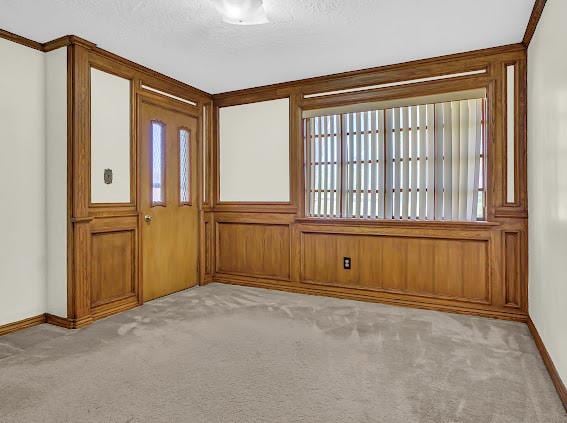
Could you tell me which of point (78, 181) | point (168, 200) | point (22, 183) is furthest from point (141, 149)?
point (22, 183)

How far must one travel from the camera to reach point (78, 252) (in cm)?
330

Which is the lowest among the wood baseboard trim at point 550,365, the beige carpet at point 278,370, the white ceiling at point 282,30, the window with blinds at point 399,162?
the beige carpet at point 278,370

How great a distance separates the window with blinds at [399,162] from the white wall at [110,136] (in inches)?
77.9

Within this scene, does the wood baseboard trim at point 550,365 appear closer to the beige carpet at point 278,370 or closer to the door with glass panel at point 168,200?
the beige carpet at point 278,370

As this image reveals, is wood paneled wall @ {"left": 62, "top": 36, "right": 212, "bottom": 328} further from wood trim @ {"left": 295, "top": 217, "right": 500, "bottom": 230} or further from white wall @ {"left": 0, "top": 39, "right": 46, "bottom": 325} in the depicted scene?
wood trim @ {"left": 295, "top": 217, "right": 500, "bottom": 230}

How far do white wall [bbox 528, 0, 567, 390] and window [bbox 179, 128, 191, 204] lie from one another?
3.56 m

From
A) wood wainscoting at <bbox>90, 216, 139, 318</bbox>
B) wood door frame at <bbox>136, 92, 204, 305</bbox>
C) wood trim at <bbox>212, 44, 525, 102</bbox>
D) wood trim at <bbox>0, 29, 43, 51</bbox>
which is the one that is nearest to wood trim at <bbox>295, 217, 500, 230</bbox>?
wood door frame at <bbox>136, 92, 204, 305</bbox>

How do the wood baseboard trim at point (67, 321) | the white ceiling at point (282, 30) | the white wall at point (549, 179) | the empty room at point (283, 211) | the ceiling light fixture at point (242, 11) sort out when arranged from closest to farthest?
1. the white wall at point (549, 179)
2. the empty room at point (283, 211)
3. the ceiling light fixture at point (242, 11)
4. the white ceiling at point (282, 30)
5. the wood baseboard trim at point (67, 321)

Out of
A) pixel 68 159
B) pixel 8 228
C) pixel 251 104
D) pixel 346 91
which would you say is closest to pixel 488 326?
pixel 346 91

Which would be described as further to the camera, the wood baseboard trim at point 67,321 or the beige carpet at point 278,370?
the wood baseboard trim at point 67,321

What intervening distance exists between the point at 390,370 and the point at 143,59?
3498 millimetres

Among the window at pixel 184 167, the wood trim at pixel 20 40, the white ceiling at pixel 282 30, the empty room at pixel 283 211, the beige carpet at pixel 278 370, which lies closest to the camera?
the beige carpet at pixel 278 370

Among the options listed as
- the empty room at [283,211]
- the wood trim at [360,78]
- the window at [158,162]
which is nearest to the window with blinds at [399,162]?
the empty room at [283,211]

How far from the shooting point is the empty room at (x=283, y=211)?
2.27 metres
